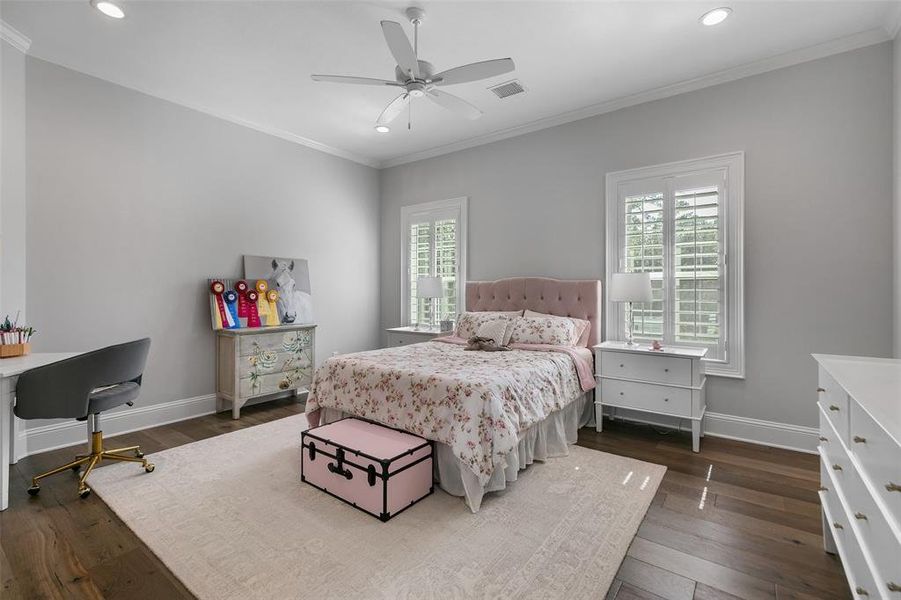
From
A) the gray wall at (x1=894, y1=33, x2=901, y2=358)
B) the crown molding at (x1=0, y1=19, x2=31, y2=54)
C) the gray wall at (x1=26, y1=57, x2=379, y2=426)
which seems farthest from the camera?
the gray wall at (x1=26, y1=57, x2=379, y2=426)

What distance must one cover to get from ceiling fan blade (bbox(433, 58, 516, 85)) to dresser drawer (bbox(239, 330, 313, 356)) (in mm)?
3105

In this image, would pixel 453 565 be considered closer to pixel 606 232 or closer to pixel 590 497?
pixel 590 497

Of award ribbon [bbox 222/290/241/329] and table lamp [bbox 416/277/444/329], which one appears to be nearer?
award ribbon [bbox 222/290/241/329]

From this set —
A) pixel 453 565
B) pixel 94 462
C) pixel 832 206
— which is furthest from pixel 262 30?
pixel 832 206

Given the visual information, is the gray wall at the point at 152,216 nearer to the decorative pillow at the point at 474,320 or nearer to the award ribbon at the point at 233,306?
the award ribbon at the point at 233,306

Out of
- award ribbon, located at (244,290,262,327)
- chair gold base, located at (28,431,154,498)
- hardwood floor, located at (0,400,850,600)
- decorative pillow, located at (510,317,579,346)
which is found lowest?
hardwood floor, located at (0,400,850,600)

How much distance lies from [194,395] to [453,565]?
354cm

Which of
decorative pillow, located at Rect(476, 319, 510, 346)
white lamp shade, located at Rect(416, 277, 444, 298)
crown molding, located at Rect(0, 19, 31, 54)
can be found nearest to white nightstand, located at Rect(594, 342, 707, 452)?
decorative pillow, located at Rect(476, 319, 510, 346)

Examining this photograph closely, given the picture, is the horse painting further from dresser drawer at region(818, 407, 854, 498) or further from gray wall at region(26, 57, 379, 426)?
dresser drawer at region(818, 407, 854, 498)

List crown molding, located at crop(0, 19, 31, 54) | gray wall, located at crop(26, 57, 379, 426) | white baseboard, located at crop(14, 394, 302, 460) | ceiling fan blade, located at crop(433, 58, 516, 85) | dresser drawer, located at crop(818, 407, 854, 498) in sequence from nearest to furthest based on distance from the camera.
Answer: dresser drawer, located at crop(818, 407, 854, 498), ceiling fan blade, located at crop(433, 58, 516, 85), crown molding, located at crop(0, 19, 31, 54), white baseboard, located at crop(14, 394, 302, 460), gray wall, located at crop(26, 57, 379, 426)

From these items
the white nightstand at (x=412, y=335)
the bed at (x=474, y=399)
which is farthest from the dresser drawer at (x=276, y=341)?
the bed at (x=474, y=399)

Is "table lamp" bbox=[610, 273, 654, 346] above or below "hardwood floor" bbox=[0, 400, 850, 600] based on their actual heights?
above

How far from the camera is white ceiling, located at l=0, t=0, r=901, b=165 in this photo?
111 inches

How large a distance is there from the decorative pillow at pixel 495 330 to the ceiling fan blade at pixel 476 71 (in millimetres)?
2164
